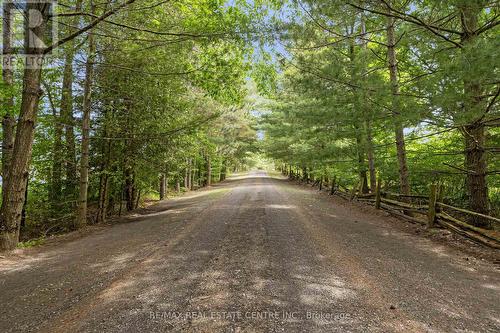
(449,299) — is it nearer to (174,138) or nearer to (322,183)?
(174,138)

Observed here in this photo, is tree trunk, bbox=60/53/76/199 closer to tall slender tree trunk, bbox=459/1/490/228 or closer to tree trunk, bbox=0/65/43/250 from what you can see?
tree trunk, bbox=0/65/43/250

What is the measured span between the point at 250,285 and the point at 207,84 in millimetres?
6388

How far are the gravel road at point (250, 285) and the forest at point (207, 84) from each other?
2.64m

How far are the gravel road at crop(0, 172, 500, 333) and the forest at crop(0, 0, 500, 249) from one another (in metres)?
2.64

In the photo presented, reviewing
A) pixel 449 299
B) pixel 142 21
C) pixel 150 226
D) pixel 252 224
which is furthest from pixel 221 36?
pixel 449 299

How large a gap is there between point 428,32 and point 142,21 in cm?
757

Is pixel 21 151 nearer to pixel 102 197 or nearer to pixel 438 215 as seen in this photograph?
pixel 102 197

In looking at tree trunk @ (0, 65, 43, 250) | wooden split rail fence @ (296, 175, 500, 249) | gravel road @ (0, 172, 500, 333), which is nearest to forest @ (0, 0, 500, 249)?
tree trunk @ (0, 65, 43, 250)

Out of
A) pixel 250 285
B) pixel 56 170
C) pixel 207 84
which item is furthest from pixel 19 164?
pixel 250 285

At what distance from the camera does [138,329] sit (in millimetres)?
3160

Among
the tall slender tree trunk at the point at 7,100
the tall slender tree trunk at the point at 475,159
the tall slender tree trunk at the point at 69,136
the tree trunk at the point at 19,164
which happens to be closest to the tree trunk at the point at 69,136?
the tall slender tree trunk at the point at 69,136

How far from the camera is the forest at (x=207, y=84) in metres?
6.45

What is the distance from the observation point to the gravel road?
3.31m

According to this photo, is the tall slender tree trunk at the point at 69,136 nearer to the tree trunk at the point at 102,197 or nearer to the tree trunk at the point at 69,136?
the tree trunk at the point at 69,136
